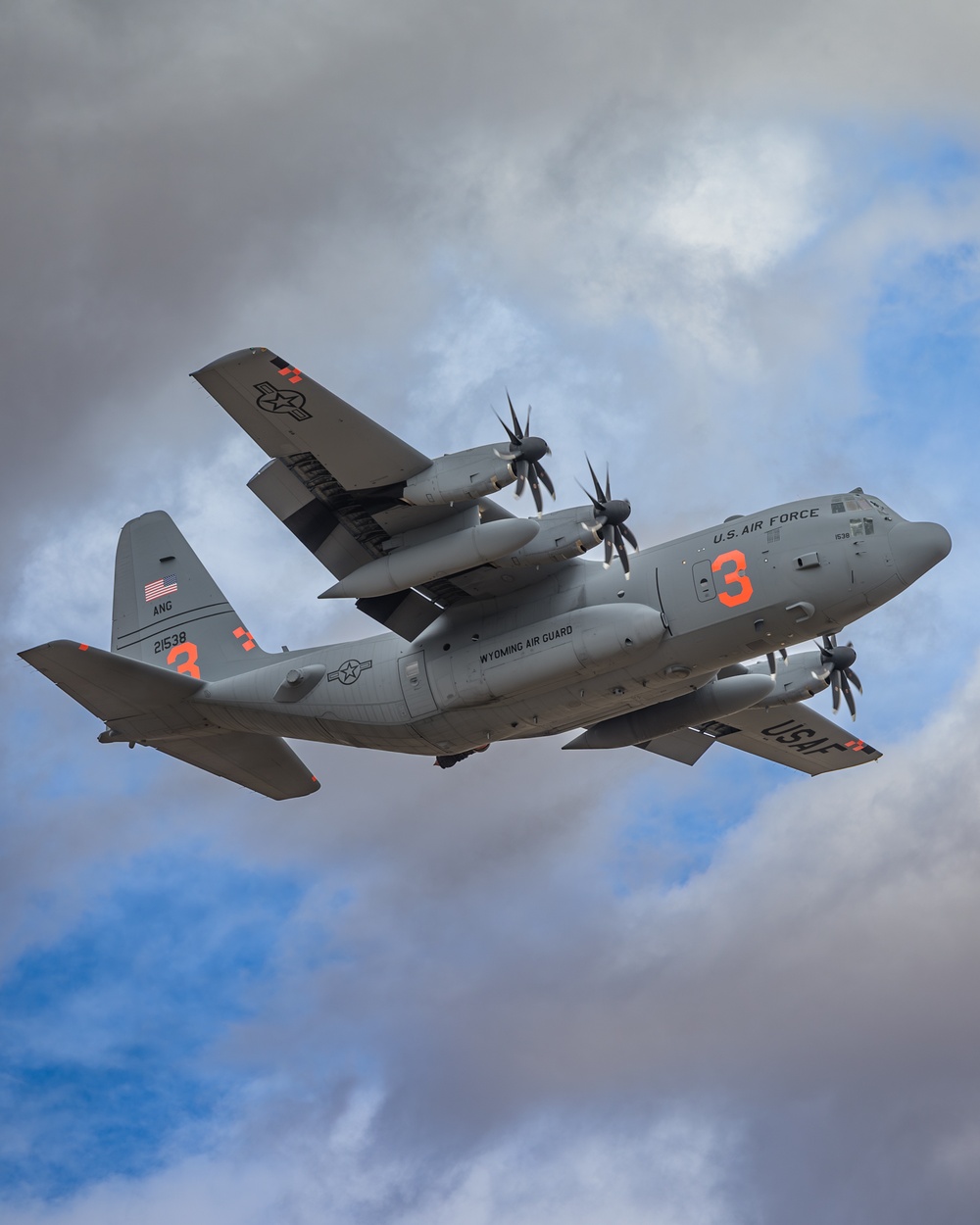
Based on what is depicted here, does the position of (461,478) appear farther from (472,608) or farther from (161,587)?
(161,587)

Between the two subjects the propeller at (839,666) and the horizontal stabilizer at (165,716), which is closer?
the horizontal stabilizer at (165,716)

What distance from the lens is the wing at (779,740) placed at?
41.3 meters

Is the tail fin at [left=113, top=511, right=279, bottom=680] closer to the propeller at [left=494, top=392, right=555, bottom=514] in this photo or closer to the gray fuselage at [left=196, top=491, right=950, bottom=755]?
the gray fuselage at [left=196, top=491, right=950, bottom=755]

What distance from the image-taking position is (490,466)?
29859 mm

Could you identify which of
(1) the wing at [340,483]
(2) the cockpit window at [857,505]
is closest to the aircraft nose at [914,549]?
(2) the cockpit window at [857,505]

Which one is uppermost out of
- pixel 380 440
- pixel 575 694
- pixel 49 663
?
pixel 380 440

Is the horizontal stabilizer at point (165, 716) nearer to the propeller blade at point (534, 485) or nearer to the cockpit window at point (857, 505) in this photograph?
the propeller blade at point (534, 485)

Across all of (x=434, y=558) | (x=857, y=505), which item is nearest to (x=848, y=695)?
(x=857, y=505)

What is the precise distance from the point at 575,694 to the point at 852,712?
30.9 ft

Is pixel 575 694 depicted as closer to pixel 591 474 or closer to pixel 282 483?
pixel 591 474

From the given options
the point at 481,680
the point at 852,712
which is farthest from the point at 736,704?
the point at 481,680

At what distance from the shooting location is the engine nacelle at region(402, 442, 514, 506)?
98.0 feet

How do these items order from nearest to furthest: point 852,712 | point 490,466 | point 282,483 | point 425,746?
point 490,466 → point 282,483 → point 425,746 → point 852,712

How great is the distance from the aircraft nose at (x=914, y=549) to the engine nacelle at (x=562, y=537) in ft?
20.1
